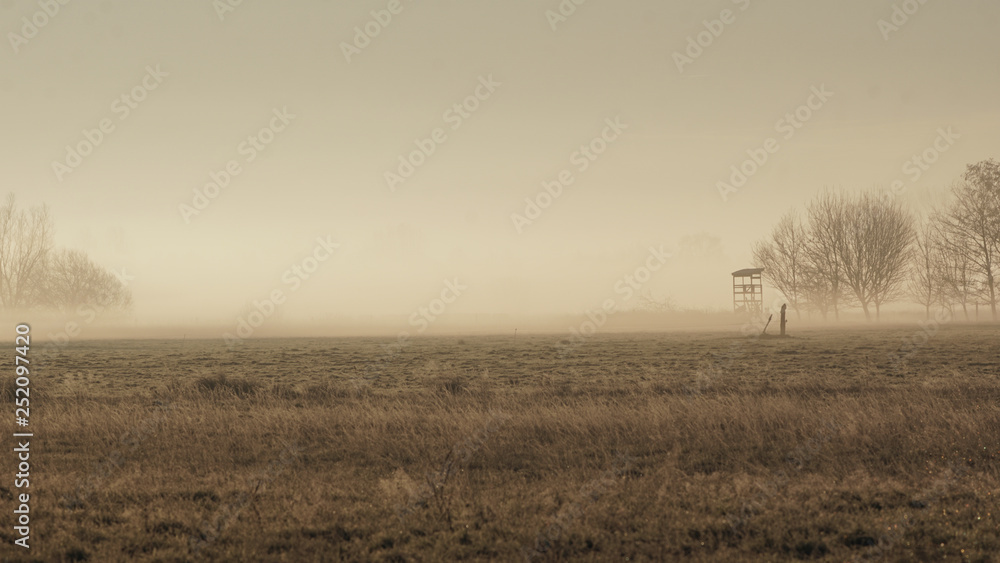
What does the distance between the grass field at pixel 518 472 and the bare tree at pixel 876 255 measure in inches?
2254

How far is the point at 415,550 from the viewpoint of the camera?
26.6ft

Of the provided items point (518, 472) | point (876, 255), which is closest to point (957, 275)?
point (876, 255)

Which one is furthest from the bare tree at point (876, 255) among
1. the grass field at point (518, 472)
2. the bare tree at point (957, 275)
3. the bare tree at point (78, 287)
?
the bare tree at point (78, 287)

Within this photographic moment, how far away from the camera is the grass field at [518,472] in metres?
8.28

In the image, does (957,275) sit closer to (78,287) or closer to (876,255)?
(876,255)

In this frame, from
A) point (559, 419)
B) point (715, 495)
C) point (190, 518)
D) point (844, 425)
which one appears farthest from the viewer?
point (559, 419)

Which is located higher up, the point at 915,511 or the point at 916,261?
the point at 916,261

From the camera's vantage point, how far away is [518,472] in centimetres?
1182

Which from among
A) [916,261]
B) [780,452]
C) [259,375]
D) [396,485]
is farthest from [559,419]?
[916,261]

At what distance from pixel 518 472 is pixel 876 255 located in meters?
76.0

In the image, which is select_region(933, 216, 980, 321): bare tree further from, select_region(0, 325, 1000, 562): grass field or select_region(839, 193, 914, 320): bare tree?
select_region(0, 325, 1000, 562): grass field

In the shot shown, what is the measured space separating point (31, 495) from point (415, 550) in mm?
6306

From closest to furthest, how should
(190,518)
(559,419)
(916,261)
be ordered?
(190,518), (559,419), (916,261)

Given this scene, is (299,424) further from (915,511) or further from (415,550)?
(915,511)
